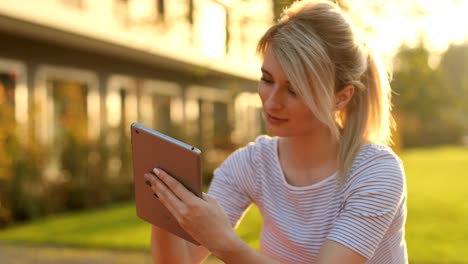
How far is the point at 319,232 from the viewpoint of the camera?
97.0 inches

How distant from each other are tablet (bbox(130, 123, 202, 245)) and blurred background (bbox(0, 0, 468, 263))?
1.86 feet

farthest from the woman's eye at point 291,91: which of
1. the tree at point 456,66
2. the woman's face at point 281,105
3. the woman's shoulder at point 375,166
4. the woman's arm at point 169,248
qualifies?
the tree at point 456,66

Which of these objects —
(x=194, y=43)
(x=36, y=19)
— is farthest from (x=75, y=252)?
(x=194, y=43)

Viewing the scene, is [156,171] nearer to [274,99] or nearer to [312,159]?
[274,99]

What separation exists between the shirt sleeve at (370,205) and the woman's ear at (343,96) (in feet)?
0.70

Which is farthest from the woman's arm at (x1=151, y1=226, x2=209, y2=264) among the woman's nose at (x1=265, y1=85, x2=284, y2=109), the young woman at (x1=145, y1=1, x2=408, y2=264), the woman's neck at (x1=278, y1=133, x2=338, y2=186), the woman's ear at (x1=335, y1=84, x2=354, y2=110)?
the woman's ear at (x1=335, y1=84, x2=354, y2=110)

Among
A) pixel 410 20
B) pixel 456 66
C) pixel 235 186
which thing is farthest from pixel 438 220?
pixel 456 66

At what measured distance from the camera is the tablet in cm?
214

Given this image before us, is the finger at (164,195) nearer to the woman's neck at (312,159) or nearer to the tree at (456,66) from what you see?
the woman's neck at (312,159)

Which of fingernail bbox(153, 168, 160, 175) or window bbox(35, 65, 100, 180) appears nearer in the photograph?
fingernail bbox(153, 168, 160, 175)

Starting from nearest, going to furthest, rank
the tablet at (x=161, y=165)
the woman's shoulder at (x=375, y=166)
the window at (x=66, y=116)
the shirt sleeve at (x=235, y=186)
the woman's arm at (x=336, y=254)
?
the tablet at (x=161, y=165)
the woman's arm at (x=336, y=254)
the woman's shoulder at (x=375, y=166)
the shirt sleeve at (x=235, y=186)
the window at (x=66, y=116)

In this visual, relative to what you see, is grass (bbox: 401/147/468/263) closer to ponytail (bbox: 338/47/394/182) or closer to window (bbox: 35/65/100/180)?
window (bbox: 35/65/100/180)

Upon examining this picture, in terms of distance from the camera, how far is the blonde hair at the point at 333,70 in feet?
7.69

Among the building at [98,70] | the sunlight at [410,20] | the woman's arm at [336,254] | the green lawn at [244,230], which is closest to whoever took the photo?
the woman's arm at [336,254]
